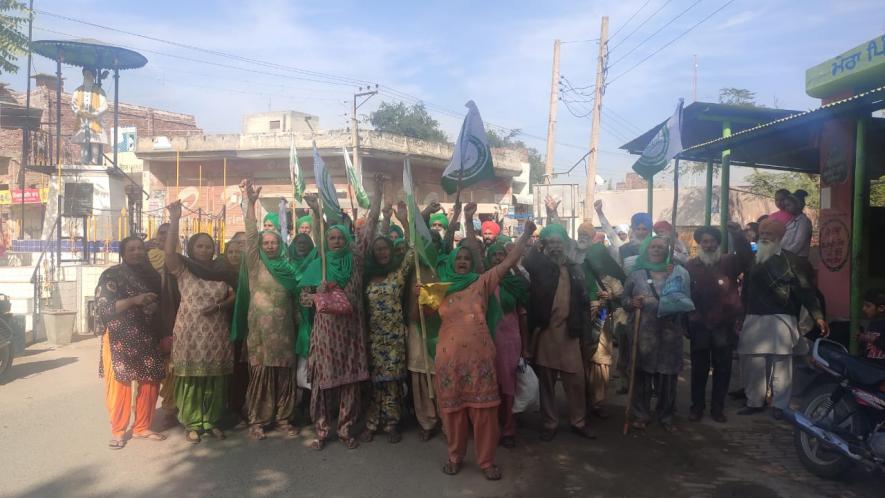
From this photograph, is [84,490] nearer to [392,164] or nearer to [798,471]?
[798,471]

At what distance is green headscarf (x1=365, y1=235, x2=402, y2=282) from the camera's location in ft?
16.4

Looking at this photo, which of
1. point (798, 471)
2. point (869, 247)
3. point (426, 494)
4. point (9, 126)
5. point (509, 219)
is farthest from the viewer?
point (509, 219)

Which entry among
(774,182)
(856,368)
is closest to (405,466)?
(856,368)

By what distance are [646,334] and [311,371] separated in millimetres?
2790

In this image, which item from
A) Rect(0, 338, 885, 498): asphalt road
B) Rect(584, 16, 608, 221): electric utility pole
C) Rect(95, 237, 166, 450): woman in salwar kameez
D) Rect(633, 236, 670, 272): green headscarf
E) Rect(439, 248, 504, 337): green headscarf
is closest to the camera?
Rect(0, 338, 885, 498): asphalt road

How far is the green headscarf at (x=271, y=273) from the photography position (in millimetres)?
4980

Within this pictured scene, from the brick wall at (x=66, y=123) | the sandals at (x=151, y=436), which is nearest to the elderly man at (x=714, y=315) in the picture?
the sandals at (x=151, y=436)

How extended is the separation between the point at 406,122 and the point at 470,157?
38313mm

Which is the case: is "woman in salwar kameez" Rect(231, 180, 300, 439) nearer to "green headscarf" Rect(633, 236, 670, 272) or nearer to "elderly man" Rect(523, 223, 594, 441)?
"elderly man" Rect(523, 223, 594, 441)

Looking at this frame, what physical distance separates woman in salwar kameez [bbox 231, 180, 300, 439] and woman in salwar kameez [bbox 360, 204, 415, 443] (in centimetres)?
67

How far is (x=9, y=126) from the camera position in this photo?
15922 mm

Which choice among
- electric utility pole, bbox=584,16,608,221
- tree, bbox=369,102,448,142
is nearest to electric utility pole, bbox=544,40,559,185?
electric utility pole, bbox=584,16,608,221

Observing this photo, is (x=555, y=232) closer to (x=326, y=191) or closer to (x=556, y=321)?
(x=556, y=321)

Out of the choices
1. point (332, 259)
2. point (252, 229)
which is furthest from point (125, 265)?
point (332, 259)
